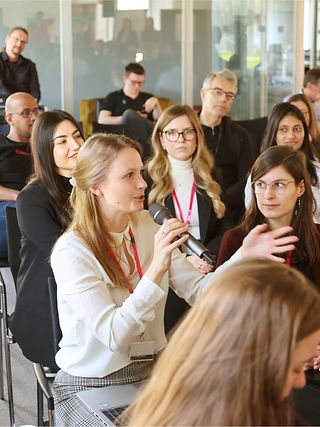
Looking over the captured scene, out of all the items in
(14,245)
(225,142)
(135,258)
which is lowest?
(14,245)

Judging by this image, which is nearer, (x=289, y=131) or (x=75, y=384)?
(x=75, y=384)

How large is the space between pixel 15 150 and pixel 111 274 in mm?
2794

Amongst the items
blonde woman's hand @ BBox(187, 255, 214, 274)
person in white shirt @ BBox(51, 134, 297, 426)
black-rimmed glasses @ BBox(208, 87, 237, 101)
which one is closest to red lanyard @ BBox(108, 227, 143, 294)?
person in white shirt @ BBox(51, 134, 297, 426)

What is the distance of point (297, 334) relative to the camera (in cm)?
123

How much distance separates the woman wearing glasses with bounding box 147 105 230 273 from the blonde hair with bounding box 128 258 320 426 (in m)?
2.94

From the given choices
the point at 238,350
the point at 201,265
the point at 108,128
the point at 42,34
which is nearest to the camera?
the point at 238,350

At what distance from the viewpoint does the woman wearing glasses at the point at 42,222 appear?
3.10 metres

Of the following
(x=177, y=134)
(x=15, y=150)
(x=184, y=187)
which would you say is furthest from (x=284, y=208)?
(x=15, y=150)

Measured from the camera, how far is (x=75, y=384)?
2.44 meters

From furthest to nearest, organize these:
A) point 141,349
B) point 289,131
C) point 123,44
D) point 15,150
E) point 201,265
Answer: point 123,44 → point 15,150 → point 289,131 → point 201,265 → point 141,349

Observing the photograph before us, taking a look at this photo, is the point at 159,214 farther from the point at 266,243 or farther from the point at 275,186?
the point at 275,186

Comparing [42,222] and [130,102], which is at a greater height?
[130,102]

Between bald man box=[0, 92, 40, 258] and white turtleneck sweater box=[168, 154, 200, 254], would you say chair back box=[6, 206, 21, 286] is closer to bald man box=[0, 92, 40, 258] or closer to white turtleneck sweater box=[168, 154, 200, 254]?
bald man box=[0, 92, 40, 258]

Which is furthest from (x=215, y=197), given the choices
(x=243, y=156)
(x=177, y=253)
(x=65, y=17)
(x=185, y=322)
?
(x=65, y=17)
